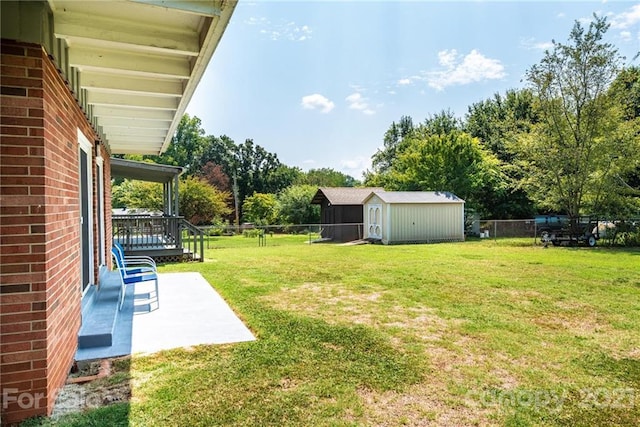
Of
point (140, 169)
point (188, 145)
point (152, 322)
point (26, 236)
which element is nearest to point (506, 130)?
point (140, 169)

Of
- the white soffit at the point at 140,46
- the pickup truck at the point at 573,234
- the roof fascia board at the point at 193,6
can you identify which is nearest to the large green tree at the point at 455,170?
the pickup truck at the point at 573,234

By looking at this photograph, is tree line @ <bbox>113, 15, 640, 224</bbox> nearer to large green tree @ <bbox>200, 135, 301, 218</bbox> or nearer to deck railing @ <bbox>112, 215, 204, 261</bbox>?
large green tree @ <bbox>200, 135, 301, 218</bbox>

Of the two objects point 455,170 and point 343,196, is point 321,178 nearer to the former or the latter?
point 343,196

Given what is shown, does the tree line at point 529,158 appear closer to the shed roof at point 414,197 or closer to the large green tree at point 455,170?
the large green tree at point 455,170

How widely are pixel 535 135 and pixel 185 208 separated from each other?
21.3 m

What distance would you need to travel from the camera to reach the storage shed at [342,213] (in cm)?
2237

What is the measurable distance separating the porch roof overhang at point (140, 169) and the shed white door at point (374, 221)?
1041 centimetres

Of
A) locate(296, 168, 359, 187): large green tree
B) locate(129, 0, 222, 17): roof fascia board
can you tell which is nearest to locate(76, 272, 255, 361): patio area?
locate(129, 0, 222, 17): roof fascia board

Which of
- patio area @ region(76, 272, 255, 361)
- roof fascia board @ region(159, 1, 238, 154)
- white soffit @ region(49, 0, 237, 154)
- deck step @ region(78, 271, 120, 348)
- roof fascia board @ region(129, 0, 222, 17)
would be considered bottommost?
patio area @ region(76, 272, 255, 361)

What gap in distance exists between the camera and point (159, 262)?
1138 centimetres

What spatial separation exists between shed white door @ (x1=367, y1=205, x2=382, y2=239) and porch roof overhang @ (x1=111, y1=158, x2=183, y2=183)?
Result: 1041 cm

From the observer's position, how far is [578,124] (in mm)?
17984

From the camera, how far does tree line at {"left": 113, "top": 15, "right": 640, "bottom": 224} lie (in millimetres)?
17172

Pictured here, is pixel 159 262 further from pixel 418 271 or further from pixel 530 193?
pixel 530 193
